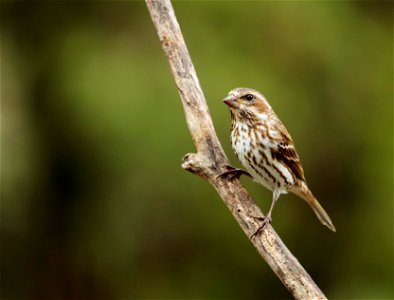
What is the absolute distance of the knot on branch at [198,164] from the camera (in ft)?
15.9

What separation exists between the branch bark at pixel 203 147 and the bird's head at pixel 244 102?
36cm

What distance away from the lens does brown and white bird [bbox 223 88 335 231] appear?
5.30 meters

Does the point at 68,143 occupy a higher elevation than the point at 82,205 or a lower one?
higher

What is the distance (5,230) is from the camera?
905 cm

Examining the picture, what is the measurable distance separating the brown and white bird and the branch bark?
0.36 meters

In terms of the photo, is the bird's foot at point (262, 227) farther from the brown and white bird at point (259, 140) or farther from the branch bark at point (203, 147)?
the brown and white bird at point (259, 140)

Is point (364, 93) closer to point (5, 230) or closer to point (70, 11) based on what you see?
point (70, 11)

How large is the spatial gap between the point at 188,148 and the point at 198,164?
9.49 ft

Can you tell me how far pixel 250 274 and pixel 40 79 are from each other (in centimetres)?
314

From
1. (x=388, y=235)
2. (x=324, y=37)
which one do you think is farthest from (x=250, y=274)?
(x=324, y=37)

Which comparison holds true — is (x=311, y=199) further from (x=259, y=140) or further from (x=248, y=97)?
(x=248, y=97)

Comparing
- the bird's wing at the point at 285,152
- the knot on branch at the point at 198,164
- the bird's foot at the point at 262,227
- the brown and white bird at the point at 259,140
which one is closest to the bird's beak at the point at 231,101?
the brown and white bird at the point at 259,140

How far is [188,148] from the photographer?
777cm

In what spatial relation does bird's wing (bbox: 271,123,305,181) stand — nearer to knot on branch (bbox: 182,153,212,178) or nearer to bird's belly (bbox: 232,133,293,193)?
bird's belly (bbox: 232,133,293,193)
